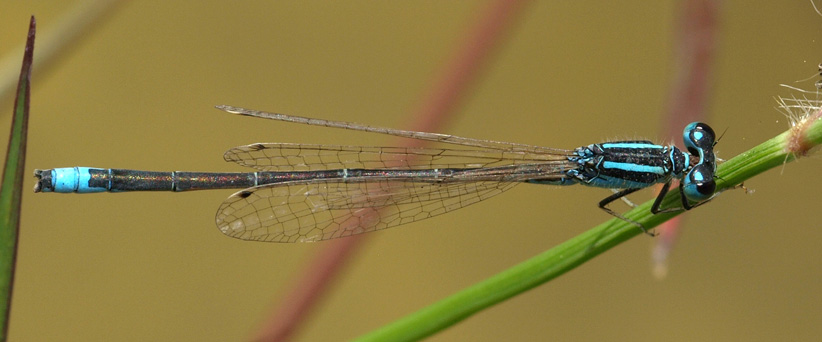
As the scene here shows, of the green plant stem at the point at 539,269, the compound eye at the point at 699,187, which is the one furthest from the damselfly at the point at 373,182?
the green plant stem at the point at 539,269

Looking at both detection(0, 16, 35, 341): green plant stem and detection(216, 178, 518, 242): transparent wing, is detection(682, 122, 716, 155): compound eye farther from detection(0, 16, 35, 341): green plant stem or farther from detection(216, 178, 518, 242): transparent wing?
detection(0, 16, 35, 341): green plant stem

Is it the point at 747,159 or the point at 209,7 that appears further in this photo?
the point at 209,7

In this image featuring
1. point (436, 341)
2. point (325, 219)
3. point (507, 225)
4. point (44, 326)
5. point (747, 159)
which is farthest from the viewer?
point (507, 225)

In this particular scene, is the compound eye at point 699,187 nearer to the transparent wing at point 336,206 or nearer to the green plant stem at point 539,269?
the green plant stem at point 539,269

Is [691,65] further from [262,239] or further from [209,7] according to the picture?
[209,7]

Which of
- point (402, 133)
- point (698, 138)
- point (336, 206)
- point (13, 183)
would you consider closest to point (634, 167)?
point (698, 138)

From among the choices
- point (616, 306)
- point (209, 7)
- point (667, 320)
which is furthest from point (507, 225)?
point (209, 7)


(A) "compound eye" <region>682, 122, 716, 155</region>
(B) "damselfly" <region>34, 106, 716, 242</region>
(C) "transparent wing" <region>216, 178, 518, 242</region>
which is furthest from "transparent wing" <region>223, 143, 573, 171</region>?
(A) "compound eye" <region>682, 122, 716, 155</region>
